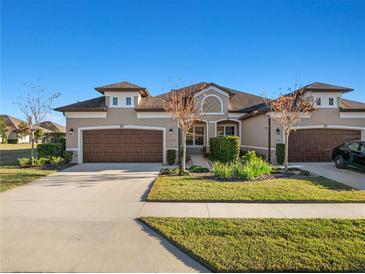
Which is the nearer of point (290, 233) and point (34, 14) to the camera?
point (290, 233)

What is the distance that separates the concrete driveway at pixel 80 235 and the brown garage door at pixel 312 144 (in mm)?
11609

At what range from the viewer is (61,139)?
20.9m

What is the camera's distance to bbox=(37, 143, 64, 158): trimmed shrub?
15.7 m

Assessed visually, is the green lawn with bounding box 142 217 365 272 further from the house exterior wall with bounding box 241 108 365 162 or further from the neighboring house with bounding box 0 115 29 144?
the neighboring house with bounding box 0 115 29 144

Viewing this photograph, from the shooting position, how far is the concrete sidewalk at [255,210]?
5.78 m

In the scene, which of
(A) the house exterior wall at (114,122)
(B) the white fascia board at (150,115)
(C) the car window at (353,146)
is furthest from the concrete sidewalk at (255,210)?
(B) the white fascia board at (150,115)

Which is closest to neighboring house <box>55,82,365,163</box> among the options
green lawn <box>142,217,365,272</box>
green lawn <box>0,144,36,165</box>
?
green lawn <box>0,144,36,165</box>

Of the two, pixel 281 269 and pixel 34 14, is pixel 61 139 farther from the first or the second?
pixel 281 269

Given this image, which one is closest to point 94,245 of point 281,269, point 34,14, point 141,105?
point 281,269

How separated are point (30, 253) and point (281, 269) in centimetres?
399

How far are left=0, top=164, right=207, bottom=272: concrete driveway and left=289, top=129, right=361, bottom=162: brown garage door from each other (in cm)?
1161

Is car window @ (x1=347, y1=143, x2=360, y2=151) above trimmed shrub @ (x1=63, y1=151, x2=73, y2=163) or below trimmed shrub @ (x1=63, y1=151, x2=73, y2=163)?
above

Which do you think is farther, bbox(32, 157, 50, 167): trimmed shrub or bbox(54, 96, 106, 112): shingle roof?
bbox(54, 96, 106, 112): shingle roof

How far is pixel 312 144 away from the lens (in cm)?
1589
